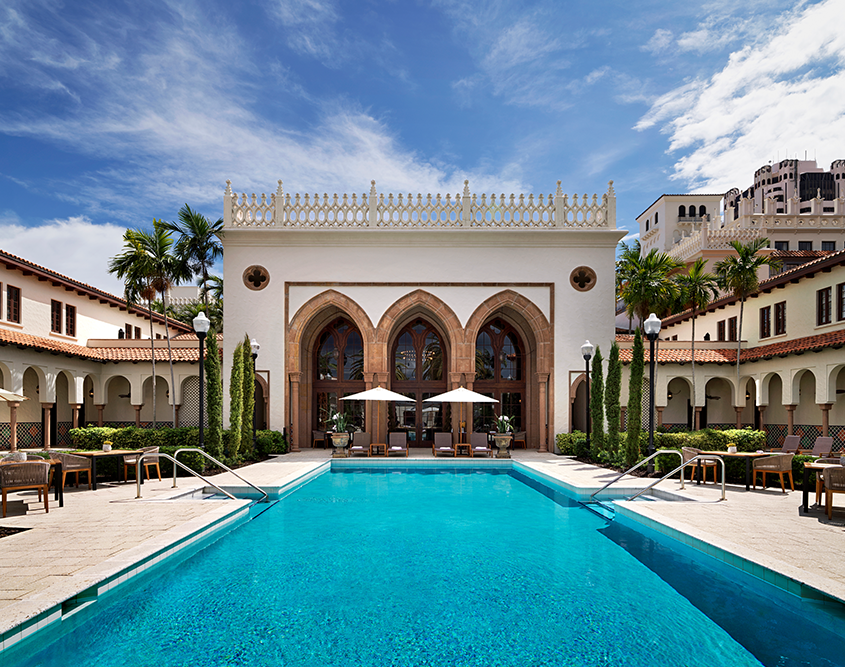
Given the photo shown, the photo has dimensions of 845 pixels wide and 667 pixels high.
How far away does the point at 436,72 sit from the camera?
15.7m

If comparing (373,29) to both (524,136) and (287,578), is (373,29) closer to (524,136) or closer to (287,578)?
(524,136)

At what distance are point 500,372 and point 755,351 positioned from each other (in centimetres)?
948

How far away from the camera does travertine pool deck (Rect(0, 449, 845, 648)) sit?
17.4 feet

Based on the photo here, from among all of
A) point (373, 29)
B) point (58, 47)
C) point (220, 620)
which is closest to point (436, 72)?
point (373, 29)

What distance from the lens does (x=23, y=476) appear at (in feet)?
27.0

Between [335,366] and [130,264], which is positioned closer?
[130,264]

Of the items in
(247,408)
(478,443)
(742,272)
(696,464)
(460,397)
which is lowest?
(478,443)

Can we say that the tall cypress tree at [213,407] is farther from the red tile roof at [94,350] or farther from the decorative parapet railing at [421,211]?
the red tile roof at [94,350]

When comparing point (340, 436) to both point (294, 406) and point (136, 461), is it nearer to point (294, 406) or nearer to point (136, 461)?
point (294, 406)

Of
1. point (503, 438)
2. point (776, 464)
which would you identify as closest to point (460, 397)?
point (503, 438)

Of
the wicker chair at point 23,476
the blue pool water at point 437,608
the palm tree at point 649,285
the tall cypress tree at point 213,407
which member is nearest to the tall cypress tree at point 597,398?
the palm tree at point 649,285

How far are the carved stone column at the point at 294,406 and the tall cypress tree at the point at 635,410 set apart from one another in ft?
36.5

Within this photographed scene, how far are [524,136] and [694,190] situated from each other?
4337cm

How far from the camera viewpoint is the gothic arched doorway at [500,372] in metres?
20.8
